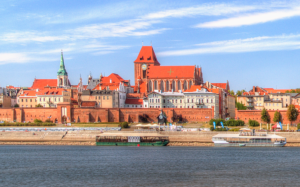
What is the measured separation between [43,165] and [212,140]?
27.9 m

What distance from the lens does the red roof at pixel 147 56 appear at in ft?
418

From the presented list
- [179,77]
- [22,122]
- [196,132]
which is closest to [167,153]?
[196,132]

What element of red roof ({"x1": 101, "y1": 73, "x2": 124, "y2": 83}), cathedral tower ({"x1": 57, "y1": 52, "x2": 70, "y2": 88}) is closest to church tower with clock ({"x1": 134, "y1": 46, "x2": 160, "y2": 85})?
red roof ({"x1": 101, "y1": 73, "x2": 124, "y2": 83})

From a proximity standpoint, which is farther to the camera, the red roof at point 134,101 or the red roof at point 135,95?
the red roof at point 135,95

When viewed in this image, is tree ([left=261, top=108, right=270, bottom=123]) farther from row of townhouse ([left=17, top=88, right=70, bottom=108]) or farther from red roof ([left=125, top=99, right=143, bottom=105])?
row of townhouse ([left=17, top=88, right=70, bottom=108])

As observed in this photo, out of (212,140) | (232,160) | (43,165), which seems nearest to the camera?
(43,165)

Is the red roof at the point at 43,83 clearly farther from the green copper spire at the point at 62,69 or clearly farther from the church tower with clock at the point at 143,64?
the church tower with clock at the point at 143,64

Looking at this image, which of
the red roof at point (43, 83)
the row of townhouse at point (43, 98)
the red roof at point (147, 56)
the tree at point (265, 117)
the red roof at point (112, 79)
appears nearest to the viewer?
the tree at point (265, 117)

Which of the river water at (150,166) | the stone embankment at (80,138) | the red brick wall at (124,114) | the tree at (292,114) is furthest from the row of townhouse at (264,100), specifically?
the river water at (150,166)

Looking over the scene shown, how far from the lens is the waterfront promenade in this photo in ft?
240

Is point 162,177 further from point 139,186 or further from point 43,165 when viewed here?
point 43,165

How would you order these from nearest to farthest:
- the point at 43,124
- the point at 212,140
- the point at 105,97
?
the point at 212,140
the point at 43,124
the point at 105,97

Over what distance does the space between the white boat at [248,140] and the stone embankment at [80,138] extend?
191cm

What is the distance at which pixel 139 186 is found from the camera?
38750 millimetres
